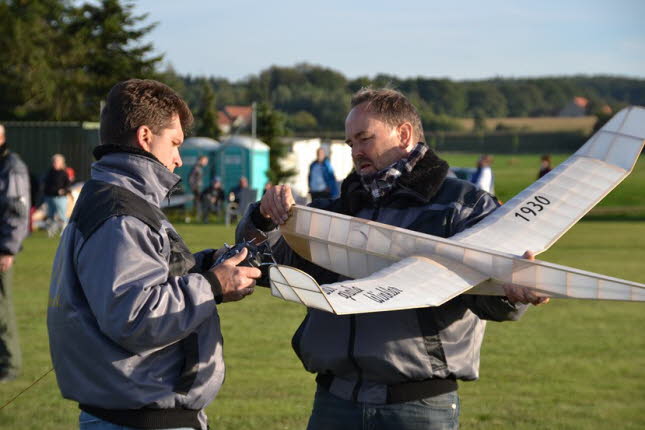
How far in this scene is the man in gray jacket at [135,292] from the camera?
99.9 inches

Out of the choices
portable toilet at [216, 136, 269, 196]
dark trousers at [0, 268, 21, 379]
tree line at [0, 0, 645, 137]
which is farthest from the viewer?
tree line at [0, 0, 645, 137]

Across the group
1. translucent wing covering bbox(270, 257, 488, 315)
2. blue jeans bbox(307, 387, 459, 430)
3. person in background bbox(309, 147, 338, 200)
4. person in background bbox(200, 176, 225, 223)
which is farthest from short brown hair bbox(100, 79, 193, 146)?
person in background bbox(200, 176, 225, 223)

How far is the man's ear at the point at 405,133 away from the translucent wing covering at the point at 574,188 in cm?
43

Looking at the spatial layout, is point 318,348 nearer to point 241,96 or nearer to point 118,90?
point 118,90

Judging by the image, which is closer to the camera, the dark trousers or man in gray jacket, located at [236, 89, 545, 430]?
man in gray jacket, located at [236, 89, 545, 430]

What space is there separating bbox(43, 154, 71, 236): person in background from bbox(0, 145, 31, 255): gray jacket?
14.3 meters

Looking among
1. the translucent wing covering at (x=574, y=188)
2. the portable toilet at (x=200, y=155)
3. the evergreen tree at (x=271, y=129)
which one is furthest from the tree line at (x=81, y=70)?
the translucent wing covering at (x=574, y=188)

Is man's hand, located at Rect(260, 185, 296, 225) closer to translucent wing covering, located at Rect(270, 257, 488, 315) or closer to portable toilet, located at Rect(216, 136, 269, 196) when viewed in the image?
translucent wing covering, located at Rect(270, 257, 488, 315)

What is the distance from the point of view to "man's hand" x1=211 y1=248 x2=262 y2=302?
2.75 metres

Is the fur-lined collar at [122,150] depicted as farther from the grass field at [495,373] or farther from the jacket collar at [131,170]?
the grass field at [495,373]

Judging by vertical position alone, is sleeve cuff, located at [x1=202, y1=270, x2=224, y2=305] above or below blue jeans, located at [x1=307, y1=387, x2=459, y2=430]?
above

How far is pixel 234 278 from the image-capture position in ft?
9.04

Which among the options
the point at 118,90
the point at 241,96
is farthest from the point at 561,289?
the point at 241,96

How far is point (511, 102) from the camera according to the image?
67500 mm
